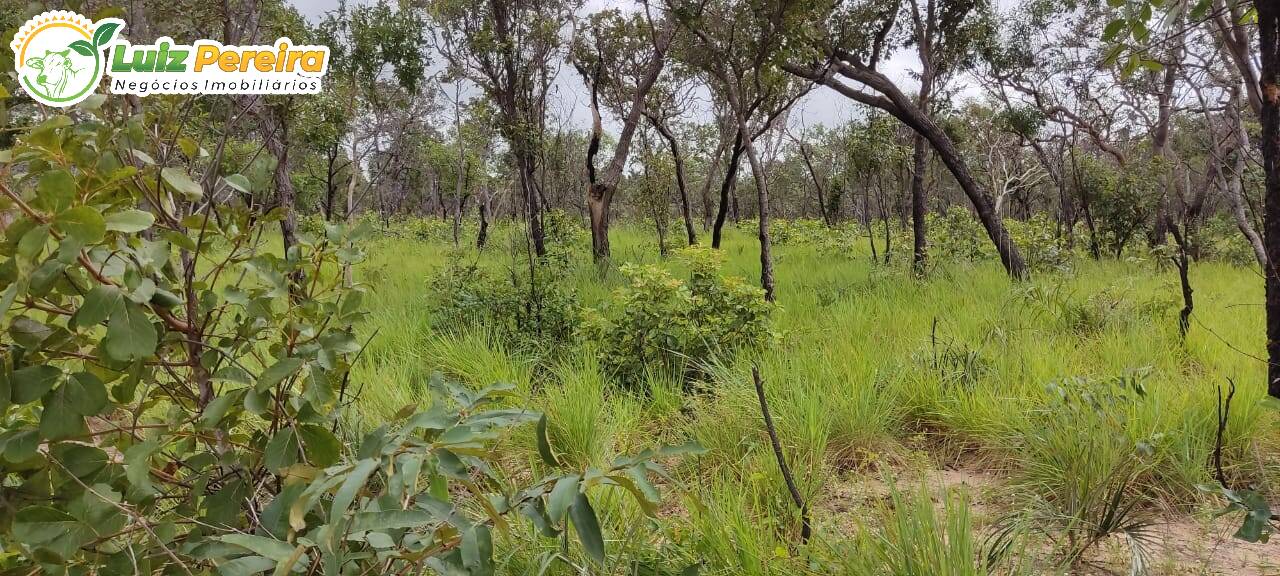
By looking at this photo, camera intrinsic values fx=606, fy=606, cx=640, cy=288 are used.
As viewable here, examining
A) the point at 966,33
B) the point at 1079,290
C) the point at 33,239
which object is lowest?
the point at 1079,290

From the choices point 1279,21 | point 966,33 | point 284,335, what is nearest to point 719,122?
point 966,33

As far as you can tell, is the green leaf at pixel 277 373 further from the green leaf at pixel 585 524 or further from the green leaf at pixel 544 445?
the green leaf at pixel 585 524

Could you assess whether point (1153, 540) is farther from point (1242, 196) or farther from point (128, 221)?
point (1242, 196)

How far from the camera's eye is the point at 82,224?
80 centimetres

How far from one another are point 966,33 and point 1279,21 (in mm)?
7004

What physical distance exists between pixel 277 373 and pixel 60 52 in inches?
47.6

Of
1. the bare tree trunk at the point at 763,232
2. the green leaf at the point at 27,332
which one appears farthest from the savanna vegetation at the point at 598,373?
the bare tree trunk at the point at 763,232

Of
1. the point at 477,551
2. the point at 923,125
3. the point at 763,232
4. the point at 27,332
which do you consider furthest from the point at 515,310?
the point at 923,125

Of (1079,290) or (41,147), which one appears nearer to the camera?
(41,147)

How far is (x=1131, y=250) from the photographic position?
991 cm

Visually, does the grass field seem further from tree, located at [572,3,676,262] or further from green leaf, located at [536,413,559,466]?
tree, located at [572,3,676,262]

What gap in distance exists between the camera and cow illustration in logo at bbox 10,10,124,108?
128cm

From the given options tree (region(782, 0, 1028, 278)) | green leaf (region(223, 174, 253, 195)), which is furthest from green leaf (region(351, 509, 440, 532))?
tree (region(782, 0, 1028, 278))

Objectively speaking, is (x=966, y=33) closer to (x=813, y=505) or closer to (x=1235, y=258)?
(x=1235, y=258)
